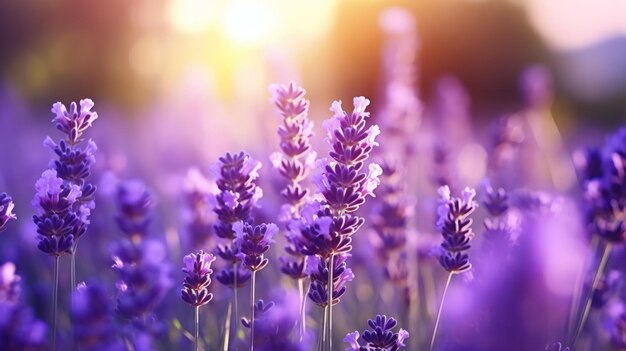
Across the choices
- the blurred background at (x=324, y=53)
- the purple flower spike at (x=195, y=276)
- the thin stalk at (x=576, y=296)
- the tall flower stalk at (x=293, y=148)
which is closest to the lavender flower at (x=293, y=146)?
the tall flower stalk at (x=293, y=148)

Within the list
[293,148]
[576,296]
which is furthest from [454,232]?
[576,296]

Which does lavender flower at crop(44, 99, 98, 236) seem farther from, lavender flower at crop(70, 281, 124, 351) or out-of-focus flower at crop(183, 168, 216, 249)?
out-of-focus flower at crop(183, 168, 216, 249)

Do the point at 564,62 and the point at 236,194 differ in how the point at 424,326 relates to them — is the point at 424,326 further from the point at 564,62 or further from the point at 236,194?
the point at 564,62

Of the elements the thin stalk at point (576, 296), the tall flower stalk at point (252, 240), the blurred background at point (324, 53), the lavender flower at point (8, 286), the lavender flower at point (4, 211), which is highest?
the blurred background at point (324, 53)

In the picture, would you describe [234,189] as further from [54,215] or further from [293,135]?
[54,215]

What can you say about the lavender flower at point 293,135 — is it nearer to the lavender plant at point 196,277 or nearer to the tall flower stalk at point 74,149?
the lavender plant at point 196,277

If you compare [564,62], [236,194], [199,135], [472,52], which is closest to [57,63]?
[472,52]

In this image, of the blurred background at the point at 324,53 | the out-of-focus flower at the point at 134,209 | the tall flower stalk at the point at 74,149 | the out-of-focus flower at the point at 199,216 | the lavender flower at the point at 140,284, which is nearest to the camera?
the tall flower stalk at the point at 74,149
